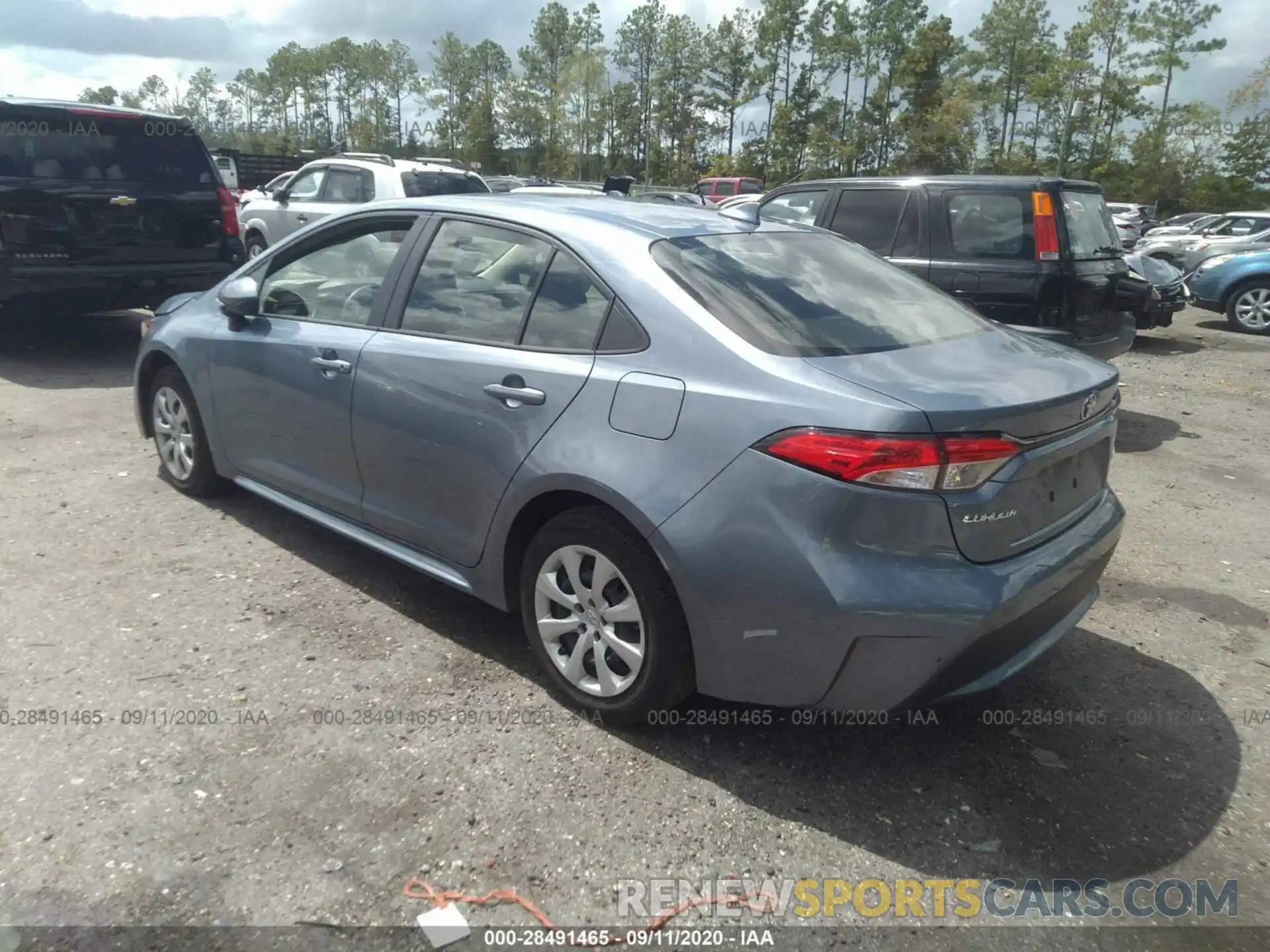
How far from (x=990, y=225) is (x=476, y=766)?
5.62m

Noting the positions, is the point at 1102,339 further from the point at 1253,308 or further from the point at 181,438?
the point at 1253,308

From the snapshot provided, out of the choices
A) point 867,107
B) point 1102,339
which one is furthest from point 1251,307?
point 867,107

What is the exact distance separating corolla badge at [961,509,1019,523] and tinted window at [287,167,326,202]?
11.0m

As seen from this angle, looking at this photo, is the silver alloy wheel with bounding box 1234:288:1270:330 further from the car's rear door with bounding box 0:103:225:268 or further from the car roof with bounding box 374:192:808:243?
the car's rear door with bounding box 0:103:225:268

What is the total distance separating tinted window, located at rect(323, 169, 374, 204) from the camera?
1110cm

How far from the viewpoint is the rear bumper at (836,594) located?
8.13 feet

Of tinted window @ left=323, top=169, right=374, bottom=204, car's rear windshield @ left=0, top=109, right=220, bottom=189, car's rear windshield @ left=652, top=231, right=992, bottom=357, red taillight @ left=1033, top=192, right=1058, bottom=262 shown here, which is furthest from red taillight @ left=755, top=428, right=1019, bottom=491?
Result: tinted window @ left=323, top=169, right=374, bottom=204

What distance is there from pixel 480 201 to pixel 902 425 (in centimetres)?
203

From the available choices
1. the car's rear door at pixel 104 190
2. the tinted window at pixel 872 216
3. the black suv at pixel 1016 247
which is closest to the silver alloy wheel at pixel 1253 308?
the black suv at pixel 1016 247

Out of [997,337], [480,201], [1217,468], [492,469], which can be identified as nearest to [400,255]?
[480,201]

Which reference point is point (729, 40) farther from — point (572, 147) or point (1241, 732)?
point (1241, 732)

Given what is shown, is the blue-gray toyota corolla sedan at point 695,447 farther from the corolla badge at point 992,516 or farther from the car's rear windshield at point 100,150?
the car's rear windshield at point 100,150

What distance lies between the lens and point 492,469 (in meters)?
3.20

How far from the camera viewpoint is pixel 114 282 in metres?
7.68
